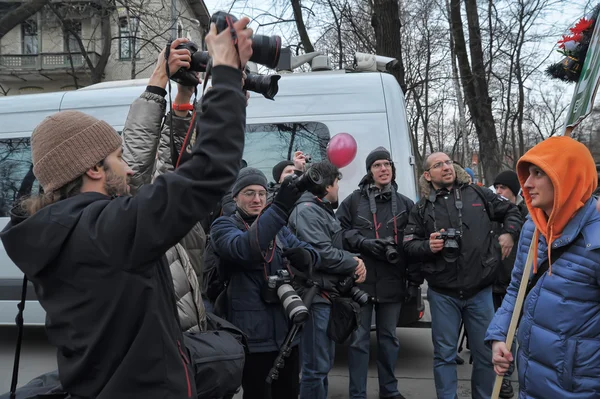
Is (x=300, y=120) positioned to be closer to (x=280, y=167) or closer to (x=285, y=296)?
(x=280, y=167)

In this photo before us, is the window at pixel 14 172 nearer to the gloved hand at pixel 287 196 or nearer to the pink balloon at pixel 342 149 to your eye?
the pink balloon at pixel 342 149

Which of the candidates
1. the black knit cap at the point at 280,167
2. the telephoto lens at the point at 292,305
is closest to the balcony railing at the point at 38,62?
the black knit cap at the point at 280,167

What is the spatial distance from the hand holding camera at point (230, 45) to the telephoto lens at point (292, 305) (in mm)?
1915

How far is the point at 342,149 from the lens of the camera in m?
5.41

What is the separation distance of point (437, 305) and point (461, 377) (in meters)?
1.56

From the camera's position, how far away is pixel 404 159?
536 centimetres

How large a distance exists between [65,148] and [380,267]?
3282 mm

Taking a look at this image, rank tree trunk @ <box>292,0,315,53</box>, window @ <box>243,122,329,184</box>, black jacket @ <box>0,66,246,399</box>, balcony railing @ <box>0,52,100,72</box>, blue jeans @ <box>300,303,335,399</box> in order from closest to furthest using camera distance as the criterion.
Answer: black jacket @ <box>0,66,246,399</box> → blue jeans @ <box>300,303,335,399</box> → window @ <box>243,122,329,184</box> → tree trunk @ <box>292,0,315,53</box> → balcony railing @ <box>0,52,100,72</box>

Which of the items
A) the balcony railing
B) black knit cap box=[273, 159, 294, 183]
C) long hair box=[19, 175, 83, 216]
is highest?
the balcony railing

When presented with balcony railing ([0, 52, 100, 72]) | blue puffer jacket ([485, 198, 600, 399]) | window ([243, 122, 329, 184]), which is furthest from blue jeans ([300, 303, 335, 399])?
balcony railing ([0, 52, 100, 72])

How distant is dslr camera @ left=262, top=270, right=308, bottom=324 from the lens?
3.14 meters

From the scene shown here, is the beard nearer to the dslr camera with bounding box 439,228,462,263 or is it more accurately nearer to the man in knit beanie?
the man in knit beanie

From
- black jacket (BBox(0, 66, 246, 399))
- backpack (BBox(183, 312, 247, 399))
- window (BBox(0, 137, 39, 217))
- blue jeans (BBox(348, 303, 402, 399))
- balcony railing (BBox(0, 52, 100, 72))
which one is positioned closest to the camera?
black jacket (BBox(0, 66, 246, 399))

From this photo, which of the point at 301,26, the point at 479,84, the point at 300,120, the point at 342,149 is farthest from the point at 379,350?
the point at 301,26
